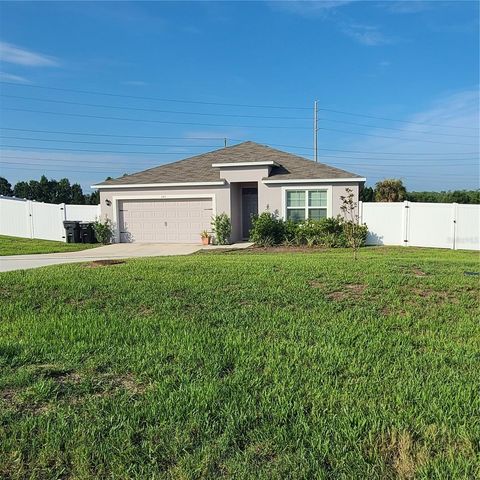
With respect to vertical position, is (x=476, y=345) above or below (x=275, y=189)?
below

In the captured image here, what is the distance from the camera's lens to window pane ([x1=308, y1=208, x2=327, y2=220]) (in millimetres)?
19844

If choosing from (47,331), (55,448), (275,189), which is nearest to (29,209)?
(275,189)

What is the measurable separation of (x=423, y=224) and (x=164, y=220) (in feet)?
37.6

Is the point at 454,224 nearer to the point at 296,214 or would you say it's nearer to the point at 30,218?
the point at 296,214

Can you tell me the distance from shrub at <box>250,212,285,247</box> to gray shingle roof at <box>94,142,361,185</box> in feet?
7.08

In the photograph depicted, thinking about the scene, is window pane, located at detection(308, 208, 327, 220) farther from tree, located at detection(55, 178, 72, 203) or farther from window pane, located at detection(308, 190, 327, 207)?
tree, located at detection(55, 178, 72, 203)

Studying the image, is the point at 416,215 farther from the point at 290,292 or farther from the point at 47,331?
the point at 47,331

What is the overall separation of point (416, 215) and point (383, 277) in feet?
42.4

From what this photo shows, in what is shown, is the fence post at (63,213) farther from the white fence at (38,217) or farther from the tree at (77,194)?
the tree at (77,194)

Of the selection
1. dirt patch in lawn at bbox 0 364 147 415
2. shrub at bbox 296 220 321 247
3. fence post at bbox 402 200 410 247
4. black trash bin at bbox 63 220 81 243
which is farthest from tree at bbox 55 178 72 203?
dirt patch in lawn at bbox 0 364 147 415

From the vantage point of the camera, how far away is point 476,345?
4648mm

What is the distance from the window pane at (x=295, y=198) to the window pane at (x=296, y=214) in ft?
0.72

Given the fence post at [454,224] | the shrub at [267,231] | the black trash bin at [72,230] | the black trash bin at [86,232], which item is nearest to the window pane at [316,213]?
the shrub at [267,231]

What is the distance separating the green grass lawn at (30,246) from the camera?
18.3m
